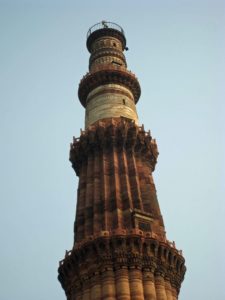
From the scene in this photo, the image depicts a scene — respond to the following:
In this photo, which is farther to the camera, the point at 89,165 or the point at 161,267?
the point at 89,165

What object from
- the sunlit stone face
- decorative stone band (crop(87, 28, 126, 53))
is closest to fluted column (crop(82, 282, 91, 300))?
the sunlit stone face

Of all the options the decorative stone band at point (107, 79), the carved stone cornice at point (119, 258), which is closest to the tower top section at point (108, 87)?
the decorative stone band at point (107, 79)

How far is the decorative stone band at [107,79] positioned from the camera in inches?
1658

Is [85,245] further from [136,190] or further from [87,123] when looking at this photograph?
[87,123]

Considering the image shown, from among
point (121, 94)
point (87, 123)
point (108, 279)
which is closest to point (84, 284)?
point (108, 279)

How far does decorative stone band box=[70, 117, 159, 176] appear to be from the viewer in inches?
1420

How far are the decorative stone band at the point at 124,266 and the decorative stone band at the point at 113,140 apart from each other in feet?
32.1

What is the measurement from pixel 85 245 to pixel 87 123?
47.8ft

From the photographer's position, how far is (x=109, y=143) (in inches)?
1419

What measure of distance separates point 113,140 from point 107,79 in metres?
8.52

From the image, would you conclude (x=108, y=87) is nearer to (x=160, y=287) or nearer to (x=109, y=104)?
(x=109, y=104)

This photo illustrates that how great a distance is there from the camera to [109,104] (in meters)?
39.6

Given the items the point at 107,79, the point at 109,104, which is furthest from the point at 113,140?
the point at 107,79

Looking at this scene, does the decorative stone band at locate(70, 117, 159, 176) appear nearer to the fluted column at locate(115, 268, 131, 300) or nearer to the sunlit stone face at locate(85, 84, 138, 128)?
the sunlit stone face at locate(85, 84, 138, 128)
